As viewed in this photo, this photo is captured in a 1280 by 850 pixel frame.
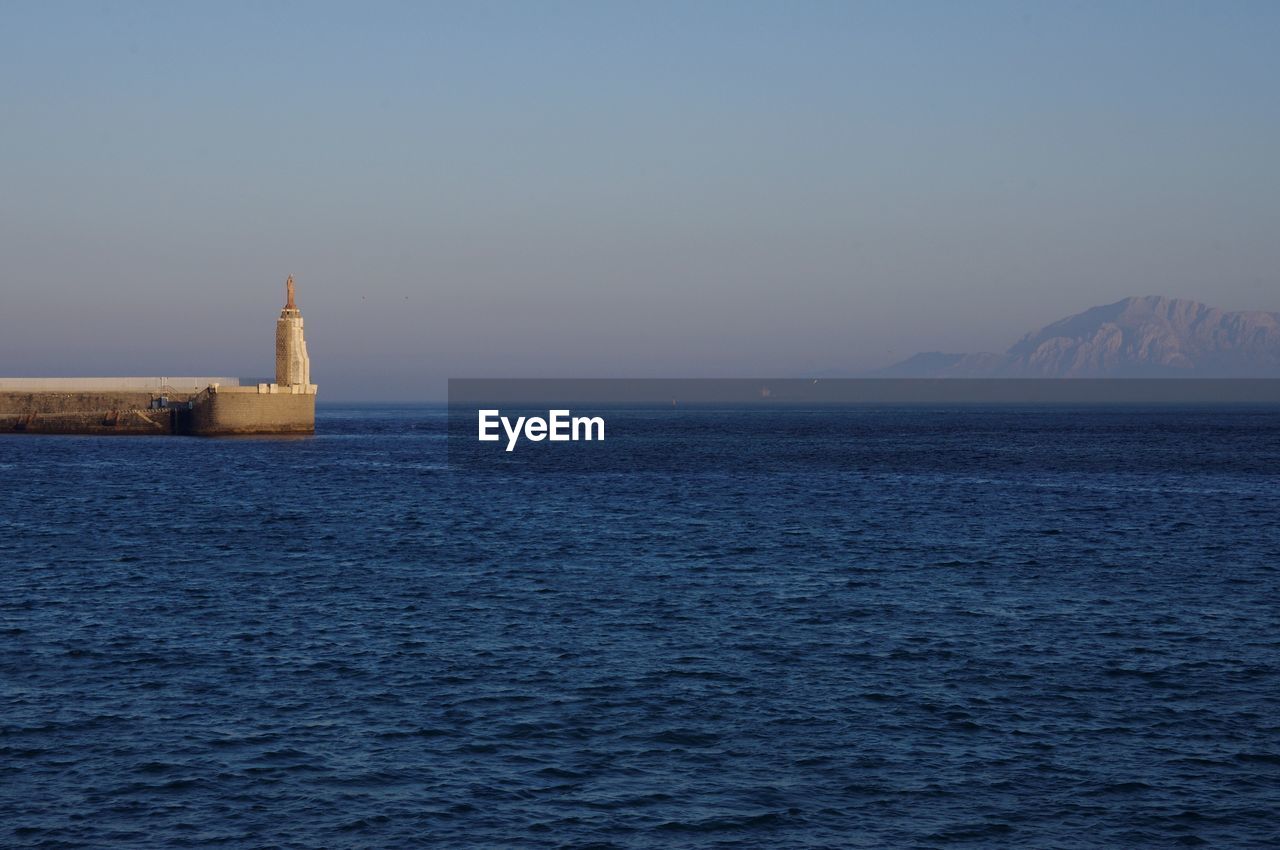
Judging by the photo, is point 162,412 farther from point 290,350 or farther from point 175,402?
point 290,350

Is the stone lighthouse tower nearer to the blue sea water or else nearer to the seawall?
the seawall

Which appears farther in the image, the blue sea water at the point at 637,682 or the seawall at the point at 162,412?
the seawall at the point at 162,412

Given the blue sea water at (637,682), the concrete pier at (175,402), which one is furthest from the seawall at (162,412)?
the blue sea water at (637,682)

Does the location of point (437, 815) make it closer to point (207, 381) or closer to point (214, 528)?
point (214, 528)

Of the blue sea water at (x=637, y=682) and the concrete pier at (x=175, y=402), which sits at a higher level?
the concrete pier at (x=175, y=402)

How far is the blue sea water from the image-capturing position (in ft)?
62.3

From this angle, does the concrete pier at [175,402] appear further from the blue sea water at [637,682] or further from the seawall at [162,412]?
the blue sea water at [637,682]

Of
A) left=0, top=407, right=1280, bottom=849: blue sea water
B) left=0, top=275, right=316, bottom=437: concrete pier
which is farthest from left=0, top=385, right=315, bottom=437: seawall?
left=0, top=407, right=1280, bottom=849: blue sea water

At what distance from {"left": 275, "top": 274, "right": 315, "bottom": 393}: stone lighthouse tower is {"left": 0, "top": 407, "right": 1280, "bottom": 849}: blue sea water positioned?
68282 mm

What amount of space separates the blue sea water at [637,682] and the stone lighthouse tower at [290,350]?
224 feet

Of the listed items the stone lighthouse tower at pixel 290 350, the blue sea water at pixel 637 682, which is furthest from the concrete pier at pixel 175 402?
the blue sea water at pixel 637 682

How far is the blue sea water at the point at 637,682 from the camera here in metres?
19.0

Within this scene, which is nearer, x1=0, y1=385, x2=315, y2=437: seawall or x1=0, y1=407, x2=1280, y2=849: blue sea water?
x1=0, y1=407, x2=1280, y2=849: blue sea water

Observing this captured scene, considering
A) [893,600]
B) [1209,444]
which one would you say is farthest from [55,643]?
[1209,444]
